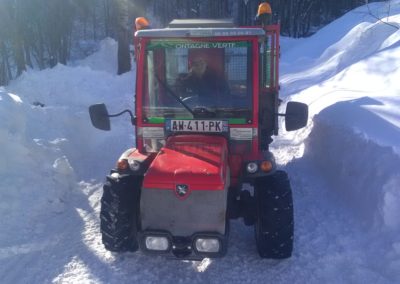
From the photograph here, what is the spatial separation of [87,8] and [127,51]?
25.5 meters

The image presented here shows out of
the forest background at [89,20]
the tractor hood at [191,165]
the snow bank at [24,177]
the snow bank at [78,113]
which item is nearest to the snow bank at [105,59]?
the forest background at [89,20]

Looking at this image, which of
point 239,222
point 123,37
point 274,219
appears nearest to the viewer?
point 274,219

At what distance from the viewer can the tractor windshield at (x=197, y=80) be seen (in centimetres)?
472

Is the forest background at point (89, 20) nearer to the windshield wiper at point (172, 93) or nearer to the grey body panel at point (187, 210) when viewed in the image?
the windshield wiper at point (172, 93)

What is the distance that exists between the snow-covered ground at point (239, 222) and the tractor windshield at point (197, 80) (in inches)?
Result: 55.8

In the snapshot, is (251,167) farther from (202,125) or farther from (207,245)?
(207,245)

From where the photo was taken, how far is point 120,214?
441cm

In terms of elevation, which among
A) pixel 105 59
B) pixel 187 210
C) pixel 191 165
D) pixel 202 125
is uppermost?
pixel 202 125

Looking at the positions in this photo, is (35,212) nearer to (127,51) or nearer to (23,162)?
(23,162)

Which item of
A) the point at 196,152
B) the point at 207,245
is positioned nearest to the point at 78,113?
the point at 196,152

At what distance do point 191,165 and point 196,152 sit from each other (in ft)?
0.98

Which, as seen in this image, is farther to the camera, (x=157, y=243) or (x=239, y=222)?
(x=239, y=222)

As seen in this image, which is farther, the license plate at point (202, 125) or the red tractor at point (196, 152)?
the license plate at point (202, 125)

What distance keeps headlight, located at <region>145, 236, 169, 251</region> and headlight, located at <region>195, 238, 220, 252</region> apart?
0.86 feet
